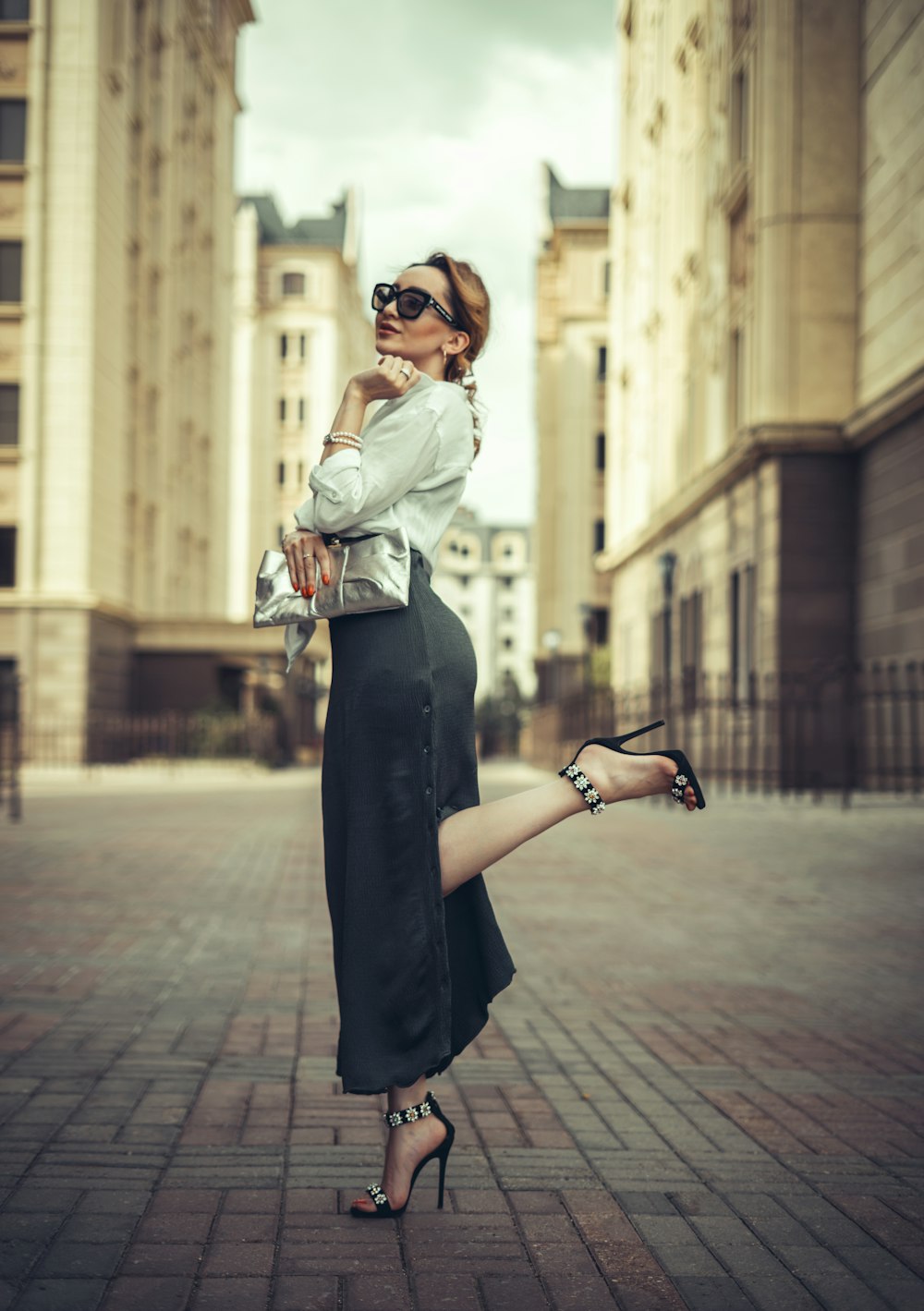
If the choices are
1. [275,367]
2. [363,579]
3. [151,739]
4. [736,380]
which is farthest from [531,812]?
[275,367]

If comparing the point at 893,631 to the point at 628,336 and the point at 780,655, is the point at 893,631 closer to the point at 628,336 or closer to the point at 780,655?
the point at 780,655

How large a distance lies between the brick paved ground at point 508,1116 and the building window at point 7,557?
26.1 m

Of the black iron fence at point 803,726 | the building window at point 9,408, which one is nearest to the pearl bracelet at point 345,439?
the black iron fence at point 803,726

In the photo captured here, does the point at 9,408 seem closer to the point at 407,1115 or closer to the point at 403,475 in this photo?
the point at 403,475

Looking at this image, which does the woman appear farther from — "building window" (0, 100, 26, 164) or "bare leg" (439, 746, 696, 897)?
"building window" (0, 100, 26, 164)

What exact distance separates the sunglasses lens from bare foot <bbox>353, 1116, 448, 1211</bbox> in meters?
A: 1.68

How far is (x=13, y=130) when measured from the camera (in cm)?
3341

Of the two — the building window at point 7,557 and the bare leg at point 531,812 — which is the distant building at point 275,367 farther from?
the bare leg at point 531,812

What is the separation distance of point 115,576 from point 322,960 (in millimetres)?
30692

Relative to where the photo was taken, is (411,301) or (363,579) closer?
(363,579)

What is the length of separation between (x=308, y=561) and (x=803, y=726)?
55.9 feet

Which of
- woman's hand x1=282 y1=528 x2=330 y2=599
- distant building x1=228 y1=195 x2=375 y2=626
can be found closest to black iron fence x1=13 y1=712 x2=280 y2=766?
woman's hand x1=282 y1=528 x2=330 y2=599

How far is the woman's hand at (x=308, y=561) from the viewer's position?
279 cm

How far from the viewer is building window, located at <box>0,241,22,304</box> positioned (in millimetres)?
33250
